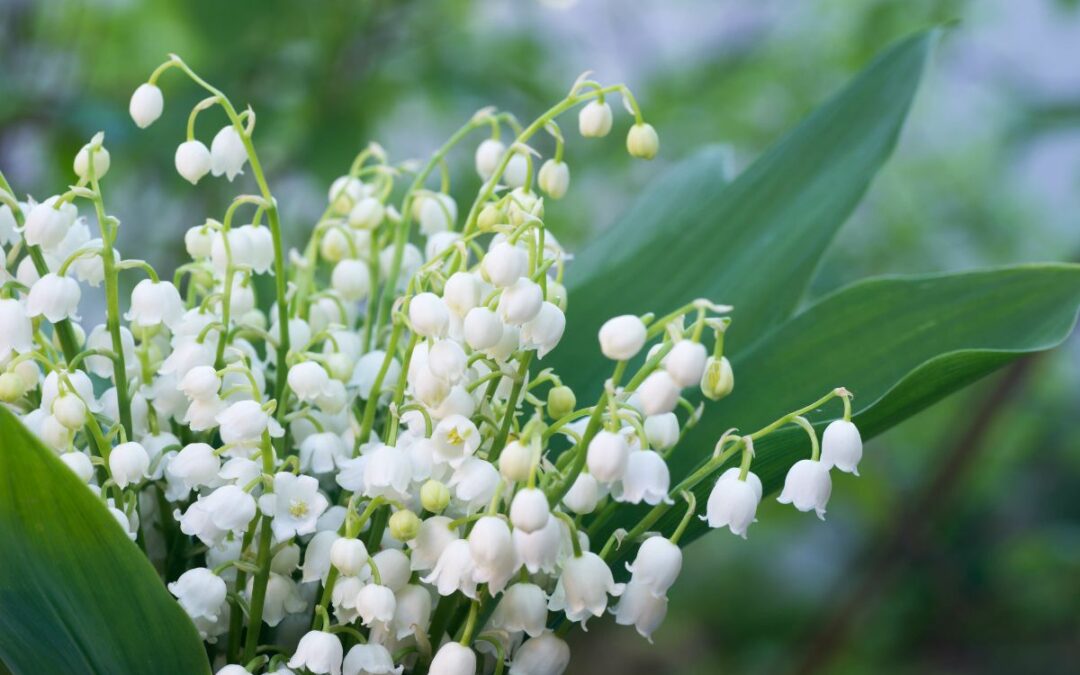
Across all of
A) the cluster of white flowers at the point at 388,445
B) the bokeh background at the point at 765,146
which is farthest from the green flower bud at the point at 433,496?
the bokeh background at the point at 765,146

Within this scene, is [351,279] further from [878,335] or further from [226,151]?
[878,335]

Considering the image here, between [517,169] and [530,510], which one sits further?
[517,169]

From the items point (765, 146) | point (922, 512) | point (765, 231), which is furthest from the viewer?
point (765, 146)

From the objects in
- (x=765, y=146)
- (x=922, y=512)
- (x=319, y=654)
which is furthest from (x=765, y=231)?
(x=765, y=146)

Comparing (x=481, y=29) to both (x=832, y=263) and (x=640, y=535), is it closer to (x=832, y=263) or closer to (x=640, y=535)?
(x=832, y=263)

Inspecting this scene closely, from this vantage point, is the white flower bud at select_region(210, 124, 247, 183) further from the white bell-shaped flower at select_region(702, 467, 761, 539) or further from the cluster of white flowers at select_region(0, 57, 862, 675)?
the white bell-shaped flower at select_region(702, 467, 761, 539)

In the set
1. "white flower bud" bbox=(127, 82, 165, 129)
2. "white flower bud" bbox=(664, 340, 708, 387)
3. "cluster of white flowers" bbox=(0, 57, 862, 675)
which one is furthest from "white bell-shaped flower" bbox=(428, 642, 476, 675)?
"white flower bud" bbox=(127, 82, 165, 129)

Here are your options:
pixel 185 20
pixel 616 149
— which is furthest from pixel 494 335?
pixel 616 149

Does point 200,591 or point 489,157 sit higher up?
point 489,157
